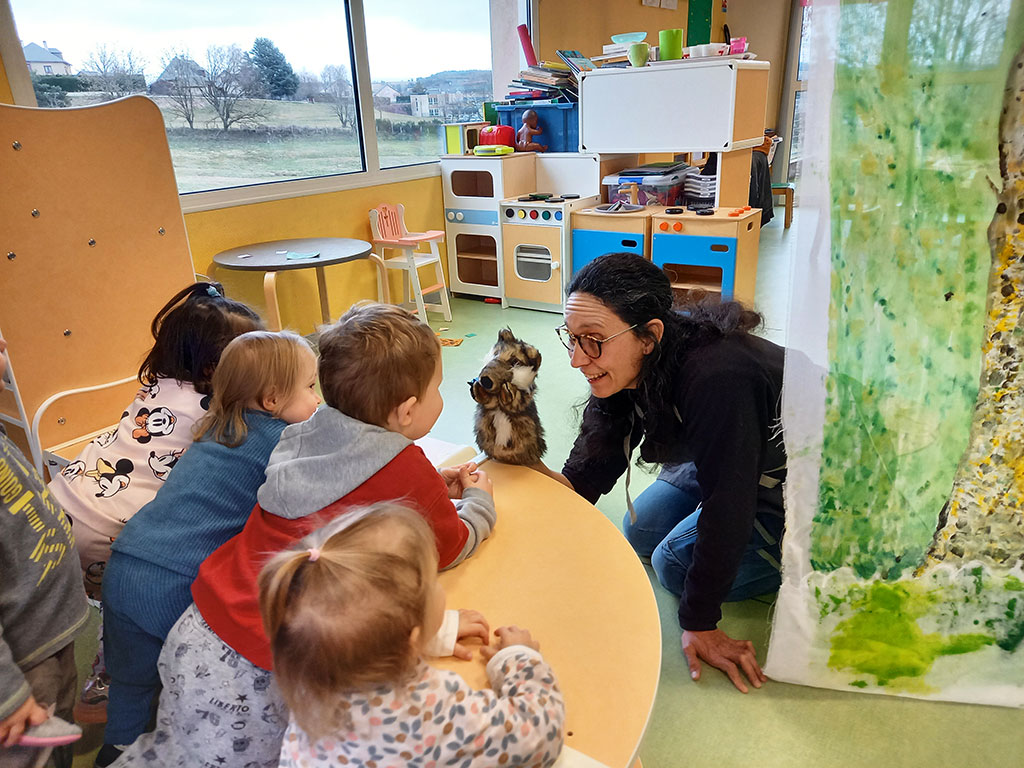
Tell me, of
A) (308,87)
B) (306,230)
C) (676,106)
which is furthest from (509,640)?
(308,87)

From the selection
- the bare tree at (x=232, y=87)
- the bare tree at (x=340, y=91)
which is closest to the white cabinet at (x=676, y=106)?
the bare tree at (x=340, y=91)

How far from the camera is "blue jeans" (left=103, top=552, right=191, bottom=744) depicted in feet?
3.59

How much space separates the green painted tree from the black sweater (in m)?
3.00

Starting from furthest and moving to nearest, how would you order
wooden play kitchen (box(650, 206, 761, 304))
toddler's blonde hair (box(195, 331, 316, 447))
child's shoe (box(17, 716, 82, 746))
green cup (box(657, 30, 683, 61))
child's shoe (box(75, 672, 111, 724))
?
1. green cup (box(657, 30, 683, 61))
2. wooden play kitchen (box(650, 206, 761, 304))
3. child's shoe (box(75, 672, 111, 724))
4. toddler's blonde hair (box(195, 331, 316, 447))
5. child's shoe (box(17, 716, 82, 746))

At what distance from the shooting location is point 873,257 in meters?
1.16

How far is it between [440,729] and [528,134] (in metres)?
4.16

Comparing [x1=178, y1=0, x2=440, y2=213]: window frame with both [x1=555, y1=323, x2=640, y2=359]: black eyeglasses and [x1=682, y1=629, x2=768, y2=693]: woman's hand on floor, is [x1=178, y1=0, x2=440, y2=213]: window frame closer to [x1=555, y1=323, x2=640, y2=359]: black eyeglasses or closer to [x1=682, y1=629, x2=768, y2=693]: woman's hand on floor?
[x1=555, y1=323, x2=640, y2=359]: black eyeglasses

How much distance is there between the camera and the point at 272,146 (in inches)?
144

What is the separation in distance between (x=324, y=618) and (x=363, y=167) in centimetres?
380

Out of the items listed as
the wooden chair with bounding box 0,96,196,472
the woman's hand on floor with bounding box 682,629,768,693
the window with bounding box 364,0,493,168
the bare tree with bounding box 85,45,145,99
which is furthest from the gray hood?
the window with bounding box 364,0,493,168

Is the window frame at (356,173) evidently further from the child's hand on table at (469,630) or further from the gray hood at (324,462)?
the child's hand on table at (469,630)

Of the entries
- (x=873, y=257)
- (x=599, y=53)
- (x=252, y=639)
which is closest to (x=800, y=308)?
(x=873, y=257)

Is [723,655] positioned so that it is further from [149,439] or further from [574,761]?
[149,439]

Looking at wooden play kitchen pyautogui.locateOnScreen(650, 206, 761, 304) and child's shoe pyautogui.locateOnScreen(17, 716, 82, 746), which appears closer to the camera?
child's shoe pyautogui.locateOnScreen(17, 716, 82, 746)
